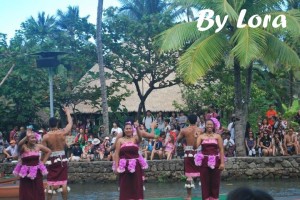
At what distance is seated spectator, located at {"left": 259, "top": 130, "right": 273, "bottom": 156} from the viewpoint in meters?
15.5

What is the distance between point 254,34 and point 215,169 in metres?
6.23

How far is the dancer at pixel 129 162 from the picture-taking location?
8023 mm

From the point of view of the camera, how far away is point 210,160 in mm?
8555

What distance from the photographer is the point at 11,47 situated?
21.7m

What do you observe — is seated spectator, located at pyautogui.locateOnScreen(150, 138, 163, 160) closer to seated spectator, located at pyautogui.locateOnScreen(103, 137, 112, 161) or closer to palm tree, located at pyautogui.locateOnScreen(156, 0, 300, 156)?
seated spectator, located at pyautogui.locateOnScreen(103, 137, 112, 161)

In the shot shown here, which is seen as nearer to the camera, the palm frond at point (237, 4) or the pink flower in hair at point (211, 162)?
the pink flower in hair at point (211, 162)

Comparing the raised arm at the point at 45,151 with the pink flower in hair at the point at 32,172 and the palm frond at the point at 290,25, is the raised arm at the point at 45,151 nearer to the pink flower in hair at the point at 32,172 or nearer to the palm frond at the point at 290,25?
the pink flower in hair at the point at 32,172

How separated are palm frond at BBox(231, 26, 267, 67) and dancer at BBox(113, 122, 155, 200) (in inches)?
243

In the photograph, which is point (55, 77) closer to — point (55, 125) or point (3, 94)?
point (3, 94)

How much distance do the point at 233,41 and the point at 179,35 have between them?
4.59 feet

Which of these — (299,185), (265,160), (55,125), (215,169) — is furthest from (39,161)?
(265,160)

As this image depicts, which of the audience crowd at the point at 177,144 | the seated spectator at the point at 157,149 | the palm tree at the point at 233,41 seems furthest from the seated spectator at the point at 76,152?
the palm tree at the point at 233,41

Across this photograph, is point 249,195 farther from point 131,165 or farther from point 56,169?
point 56,169

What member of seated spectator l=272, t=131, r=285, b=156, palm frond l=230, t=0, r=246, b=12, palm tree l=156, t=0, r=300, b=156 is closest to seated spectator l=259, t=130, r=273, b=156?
seated spectator l=272, t=131, r=285, b=156
